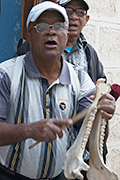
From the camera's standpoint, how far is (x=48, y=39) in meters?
1.63

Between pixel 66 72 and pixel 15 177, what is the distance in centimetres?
→ 68

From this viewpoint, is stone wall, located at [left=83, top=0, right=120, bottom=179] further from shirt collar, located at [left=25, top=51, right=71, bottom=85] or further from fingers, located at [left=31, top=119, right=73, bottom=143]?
fingers, located at [left=31, top=119, right=73, bottom=143]

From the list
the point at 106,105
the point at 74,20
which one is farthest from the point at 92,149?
the point at 74,20

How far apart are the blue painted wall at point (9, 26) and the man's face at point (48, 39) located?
3.40ft

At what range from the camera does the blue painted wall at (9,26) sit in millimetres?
2617

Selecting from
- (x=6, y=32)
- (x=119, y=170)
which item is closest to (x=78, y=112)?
(x=6, y=32)

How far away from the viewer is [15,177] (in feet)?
5.46

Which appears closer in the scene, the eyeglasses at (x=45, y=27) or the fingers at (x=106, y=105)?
the fingers at (x=106, y=105)

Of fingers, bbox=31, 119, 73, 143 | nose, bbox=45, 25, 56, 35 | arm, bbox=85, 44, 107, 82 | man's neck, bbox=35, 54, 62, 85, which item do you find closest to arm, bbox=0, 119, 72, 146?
fingers, bbox=31, 119, 73, 143

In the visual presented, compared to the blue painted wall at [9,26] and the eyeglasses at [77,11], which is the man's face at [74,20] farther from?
the blue painted wall at [9,26]

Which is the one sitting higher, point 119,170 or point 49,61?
point 49,61

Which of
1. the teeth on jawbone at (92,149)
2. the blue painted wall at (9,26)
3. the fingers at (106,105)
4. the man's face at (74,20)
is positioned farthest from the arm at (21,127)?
the blue painted wall at (9,26)

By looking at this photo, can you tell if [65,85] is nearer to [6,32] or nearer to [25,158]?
[25,158]

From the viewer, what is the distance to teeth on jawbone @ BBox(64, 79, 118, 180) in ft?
4.54
